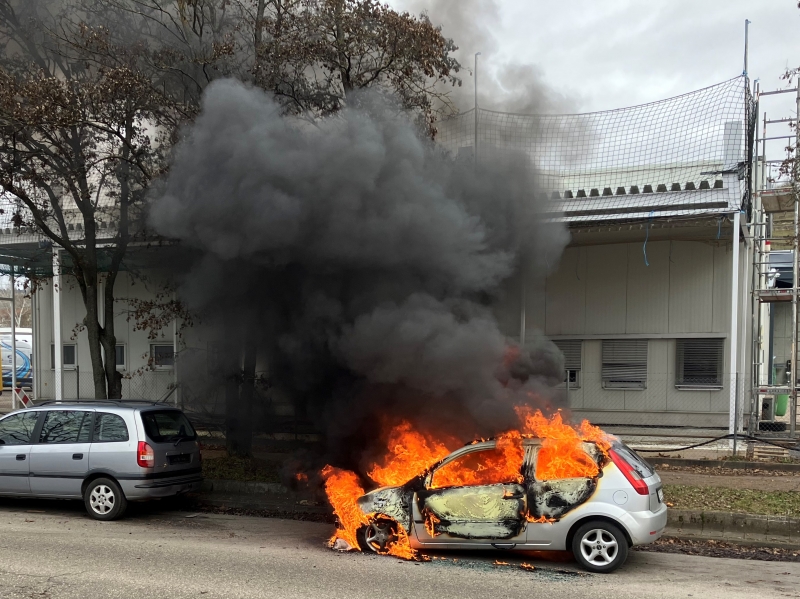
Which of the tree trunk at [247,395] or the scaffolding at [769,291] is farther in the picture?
the scaffolding at [769,291]

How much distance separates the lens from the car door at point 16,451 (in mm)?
8609

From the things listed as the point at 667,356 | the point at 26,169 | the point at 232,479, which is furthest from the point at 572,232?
the point at 26,169

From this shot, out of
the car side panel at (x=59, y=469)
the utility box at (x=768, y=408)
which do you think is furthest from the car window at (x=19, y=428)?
the utility box at (x=768, y=408)

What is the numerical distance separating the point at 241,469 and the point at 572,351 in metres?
7.97

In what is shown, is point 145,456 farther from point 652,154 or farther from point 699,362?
point 699,362

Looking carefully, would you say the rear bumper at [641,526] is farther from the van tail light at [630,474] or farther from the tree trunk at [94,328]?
the tree trunk at [94,328]

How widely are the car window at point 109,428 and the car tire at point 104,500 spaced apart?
506mm

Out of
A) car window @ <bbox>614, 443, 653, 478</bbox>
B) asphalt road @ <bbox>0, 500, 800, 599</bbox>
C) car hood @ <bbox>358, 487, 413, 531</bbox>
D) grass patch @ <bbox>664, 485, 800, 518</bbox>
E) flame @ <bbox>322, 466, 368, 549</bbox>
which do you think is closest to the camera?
asphalt road @ <bbox>0, 500, 800, 599</bbox>

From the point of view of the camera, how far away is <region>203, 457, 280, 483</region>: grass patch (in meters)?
10.2

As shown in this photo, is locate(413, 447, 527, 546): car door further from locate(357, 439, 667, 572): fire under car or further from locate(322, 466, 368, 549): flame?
locate(322, 466, 368, 549): flame

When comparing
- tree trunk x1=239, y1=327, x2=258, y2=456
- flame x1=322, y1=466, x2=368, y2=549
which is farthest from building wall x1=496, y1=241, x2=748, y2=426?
flame x1=322, y1=466, x2=368, y2=549

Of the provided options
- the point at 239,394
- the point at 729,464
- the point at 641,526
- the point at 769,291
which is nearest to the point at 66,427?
the point at 239,394

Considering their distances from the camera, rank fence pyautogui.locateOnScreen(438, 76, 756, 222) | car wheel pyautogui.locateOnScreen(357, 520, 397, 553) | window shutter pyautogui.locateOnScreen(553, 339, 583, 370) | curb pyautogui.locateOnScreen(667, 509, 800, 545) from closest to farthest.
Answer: car wheel pyautogui.locateOnScreen(357, 520, 397, 553) < curb pyautogui.locateOnScreen(667, 509, 800, 545) < fence pyautogui.locateOnScreen(438, 76, 756, 222) < window shutter pyautogui.locateOnScreen(553, 339, 583, 370)

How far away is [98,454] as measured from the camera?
831 cm
